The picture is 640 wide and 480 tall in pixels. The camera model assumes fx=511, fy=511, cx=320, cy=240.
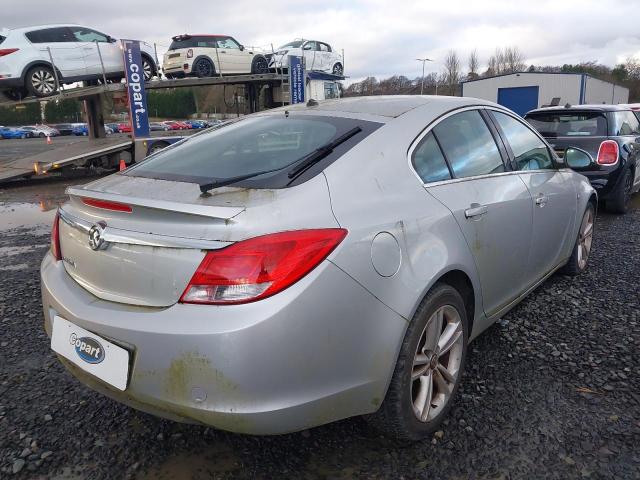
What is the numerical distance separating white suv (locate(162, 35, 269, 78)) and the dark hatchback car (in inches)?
470

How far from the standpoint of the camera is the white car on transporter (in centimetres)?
1775

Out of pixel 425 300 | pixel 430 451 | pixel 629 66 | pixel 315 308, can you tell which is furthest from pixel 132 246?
pixel 629 66

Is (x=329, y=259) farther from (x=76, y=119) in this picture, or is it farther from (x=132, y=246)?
(x=76, y=119)

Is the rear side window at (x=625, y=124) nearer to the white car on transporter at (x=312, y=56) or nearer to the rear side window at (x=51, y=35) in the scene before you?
the white car on transporter at (x=312, y=56)

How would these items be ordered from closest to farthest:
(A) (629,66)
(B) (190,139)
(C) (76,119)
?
(B) (190,139)
(C) (76,119)
(A) (629,66)

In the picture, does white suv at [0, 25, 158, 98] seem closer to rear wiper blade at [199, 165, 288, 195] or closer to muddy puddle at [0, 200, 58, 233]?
muddy puddle at [0, 200, 58, 233]

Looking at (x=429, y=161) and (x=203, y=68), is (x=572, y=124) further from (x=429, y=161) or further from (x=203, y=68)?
(x=203, y=68)

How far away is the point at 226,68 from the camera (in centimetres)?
1681

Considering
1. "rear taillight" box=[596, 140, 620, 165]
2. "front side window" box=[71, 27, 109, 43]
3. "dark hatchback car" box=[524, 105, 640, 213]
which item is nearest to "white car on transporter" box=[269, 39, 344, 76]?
"front side window" box=[71, 27, 109, 43]

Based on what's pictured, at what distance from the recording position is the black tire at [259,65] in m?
17.3

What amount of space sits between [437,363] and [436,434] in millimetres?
323

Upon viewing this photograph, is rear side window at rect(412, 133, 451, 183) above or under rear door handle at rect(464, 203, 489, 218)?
above

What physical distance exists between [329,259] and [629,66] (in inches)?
3337

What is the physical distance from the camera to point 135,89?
1361 cm
